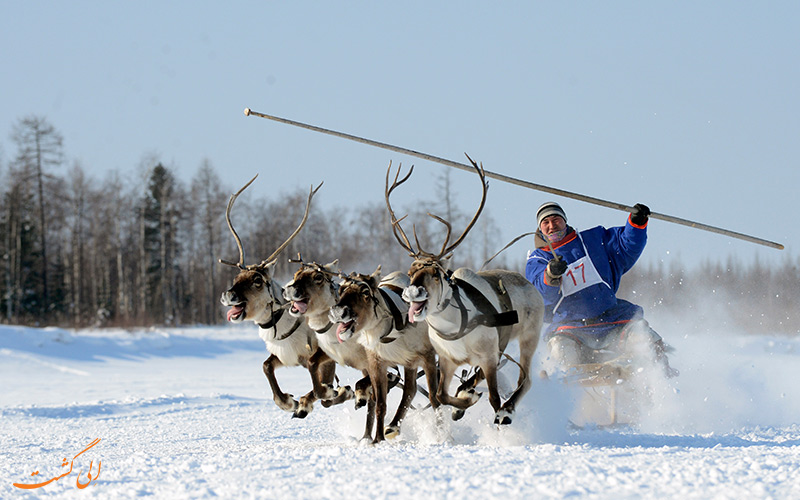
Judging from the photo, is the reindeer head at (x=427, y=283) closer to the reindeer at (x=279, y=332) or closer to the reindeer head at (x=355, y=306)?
the reindeer head at (x=355, y=306)

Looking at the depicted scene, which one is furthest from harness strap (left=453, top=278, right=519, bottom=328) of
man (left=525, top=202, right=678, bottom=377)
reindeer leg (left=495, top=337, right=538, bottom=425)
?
man (left=525, top=202, right=678, bottom=377)

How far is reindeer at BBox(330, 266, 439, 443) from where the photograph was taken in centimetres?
566

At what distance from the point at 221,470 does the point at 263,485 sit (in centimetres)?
65

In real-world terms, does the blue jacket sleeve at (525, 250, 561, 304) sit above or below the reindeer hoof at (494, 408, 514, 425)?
above

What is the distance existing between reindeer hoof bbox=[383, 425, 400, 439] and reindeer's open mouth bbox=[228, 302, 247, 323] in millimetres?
1336

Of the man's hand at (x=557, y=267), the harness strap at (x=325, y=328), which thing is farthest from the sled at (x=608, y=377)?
the harness strap at (x=325, y=328)

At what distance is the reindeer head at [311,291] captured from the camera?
232 inches

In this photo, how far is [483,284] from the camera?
6.00 metres

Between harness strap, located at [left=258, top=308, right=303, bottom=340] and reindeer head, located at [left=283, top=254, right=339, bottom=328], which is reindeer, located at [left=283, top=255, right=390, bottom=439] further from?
harness strap, located at [left=258, top=308, right=303, bottom=340]

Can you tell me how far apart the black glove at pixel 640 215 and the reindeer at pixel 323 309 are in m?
2.98

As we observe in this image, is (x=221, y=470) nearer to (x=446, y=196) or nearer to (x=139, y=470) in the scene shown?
(x=139, y=470)

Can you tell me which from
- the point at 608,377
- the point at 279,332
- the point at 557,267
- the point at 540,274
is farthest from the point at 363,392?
the point at 608,377

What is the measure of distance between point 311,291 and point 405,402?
3.51 feet

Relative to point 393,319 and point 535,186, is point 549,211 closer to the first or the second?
point 535,186
